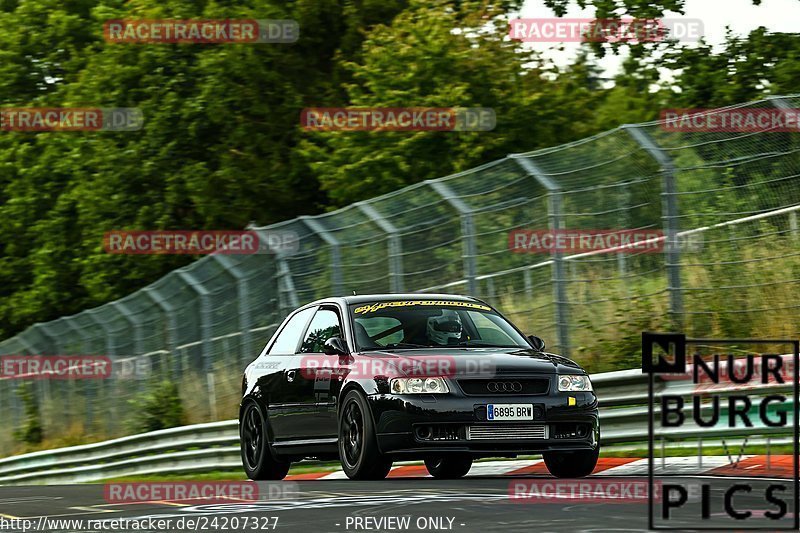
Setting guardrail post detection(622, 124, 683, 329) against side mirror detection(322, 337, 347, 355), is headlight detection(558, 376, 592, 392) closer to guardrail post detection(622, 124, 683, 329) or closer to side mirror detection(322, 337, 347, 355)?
side mirror detection(322, 337, 347, 355)

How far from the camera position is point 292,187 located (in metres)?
37.8

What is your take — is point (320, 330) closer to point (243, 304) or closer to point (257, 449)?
point (257, 449)

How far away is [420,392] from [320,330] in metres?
2.07

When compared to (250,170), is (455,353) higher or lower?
lower

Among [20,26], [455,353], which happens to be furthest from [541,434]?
[20,26]

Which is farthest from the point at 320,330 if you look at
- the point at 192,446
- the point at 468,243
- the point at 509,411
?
the point at 192,446

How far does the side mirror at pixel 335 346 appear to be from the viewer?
39.3ft

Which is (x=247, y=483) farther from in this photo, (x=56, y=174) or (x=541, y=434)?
(x=56, y=174)

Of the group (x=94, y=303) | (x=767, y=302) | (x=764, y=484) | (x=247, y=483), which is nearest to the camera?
(x=764, y=484)

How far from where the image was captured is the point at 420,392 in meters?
11.2

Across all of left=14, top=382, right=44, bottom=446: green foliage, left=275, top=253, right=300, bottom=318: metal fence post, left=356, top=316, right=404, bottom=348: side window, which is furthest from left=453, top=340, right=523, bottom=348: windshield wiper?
left=14, top=382, right=44, bottom=446: green foliage

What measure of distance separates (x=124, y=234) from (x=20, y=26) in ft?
36.7

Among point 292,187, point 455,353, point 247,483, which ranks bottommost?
point 247,483

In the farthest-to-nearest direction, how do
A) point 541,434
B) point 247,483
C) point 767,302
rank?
1. point 767,302
2. point 247,483
3. point 541,434
